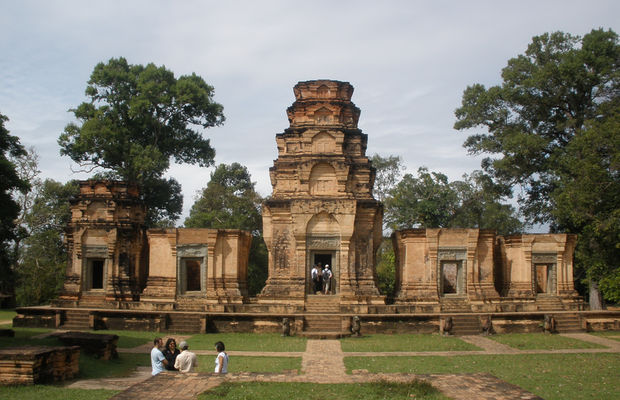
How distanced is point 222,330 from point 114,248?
814cm

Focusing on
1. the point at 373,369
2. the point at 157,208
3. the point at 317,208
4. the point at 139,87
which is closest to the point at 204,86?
the point at 139,87

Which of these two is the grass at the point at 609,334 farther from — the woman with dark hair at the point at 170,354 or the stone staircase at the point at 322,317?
the woman with dark hair at the point at 170,354

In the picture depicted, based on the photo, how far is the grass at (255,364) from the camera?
42.9 feet

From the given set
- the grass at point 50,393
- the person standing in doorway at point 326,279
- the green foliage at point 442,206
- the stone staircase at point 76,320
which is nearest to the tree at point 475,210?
the green foliage at point 442,206

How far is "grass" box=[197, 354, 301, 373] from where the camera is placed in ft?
42.9

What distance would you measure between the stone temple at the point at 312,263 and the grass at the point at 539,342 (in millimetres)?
864

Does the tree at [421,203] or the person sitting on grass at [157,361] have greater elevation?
the tree at [421,203]

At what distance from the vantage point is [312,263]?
926 inches

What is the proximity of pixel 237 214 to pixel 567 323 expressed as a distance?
77.9ft

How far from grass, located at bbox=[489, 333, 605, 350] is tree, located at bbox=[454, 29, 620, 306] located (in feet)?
25.9

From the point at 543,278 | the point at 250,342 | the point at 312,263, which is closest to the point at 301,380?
the point at 250,342

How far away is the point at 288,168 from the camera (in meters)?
24.4

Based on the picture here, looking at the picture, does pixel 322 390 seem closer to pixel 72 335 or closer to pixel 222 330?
pixel 72 335

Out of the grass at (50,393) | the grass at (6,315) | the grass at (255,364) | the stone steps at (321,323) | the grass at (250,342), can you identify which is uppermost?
the stone steps at (321,323)
